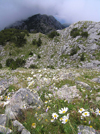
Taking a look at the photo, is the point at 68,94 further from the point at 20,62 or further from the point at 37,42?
the point at 37,42

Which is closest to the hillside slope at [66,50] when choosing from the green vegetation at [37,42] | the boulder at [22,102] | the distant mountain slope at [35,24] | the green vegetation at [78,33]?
the green vegetation at [78,33]

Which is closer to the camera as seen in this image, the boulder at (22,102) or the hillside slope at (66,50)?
the boulder at (22,102)

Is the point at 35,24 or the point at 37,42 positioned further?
the point at 35,24

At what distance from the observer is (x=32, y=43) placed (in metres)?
37.7

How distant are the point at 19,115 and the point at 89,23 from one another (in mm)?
44195

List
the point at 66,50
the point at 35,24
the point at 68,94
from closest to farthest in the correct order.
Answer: the point at 68,94
the point at 66,50
the point at 35,24

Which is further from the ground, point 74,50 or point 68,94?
point 74,50

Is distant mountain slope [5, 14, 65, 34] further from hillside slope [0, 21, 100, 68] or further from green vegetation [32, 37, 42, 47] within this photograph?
hillside slope [0, 21, 100, 68]

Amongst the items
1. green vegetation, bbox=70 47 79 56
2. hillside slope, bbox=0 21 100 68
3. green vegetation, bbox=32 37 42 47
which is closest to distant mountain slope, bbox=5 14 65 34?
green vegetation, bbox=32 37 42 47

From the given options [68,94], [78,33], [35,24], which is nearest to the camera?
[68,94]

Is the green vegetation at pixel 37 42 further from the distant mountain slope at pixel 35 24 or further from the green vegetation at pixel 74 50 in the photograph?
the distant mountain slope at pixel 35 24

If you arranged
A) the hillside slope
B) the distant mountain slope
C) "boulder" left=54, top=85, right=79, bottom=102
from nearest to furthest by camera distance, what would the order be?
"boulder" left=54, top=85, right=79, bottom=102 → the hillside slope → the distant mountain slope

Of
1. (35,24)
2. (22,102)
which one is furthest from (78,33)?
(35,24)

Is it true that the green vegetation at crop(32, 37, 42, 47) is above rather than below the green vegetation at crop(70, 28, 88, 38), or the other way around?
below
